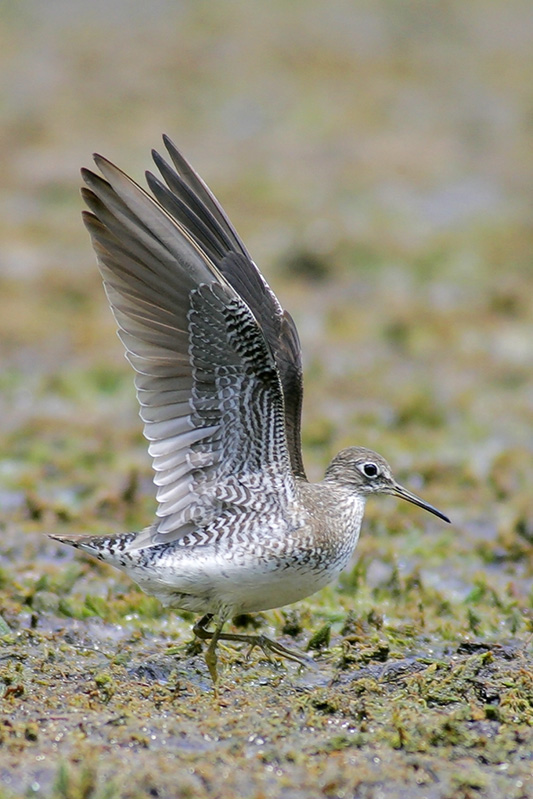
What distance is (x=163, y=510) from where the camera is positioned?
7.66 meters

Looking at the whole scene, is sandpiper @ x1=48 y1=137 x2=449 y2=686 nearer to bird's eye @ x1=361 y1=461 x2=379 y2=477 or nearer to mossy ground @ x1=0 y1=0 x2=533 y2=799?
mossy ground @ x1=0 y1=0 x2=533 y2=799

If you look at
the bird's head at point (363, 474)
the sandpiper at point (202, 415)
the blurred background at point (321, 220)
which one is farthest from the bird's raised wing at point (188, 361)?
the blurred background at point (321, 220)

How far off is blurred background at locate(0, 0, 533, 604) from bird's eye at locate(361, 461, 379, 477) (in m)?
1.49

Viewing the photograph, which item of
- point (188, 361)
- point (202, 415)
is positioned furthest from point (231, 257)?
point (202, 415)

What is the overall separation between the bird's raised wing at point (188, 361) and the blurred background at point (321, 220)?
9.37 feet

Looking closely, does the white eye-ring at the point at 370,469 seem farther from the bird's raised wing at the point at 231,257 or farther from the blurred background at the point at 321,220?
the blurred background at the point at 321,220

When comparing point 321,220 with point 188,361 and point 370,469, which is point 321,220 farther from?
point 188,361

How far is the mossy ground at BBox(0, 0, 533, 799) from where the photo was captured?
6484 millimetres

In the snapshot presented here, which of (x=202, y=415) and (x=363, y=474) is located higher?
(x=202, y=415)

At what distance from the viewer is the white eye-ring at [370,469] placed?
8.86 m

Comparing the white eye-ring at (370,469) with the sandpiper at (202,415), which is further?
the white eye-ring at (370,469)

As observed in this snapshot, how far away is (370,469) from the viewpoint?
888 centimetres

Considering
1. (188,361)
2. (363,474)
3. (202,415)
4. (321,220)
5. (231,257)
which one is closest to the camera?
(188,361)

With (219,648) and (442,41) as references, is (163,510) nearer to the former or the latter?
(219,648)
